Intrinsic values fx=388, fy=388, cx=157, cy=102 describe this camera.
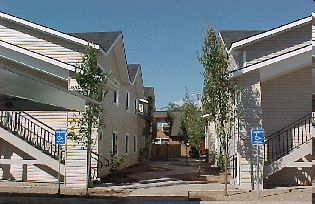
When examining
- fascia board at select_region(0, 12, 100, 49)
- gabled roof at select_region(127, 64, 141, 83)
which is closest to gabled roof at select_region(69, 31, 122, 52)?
fascia board at select_region(0, 12, 100, 49)

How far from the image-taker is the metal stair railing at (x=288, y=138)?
588 inches

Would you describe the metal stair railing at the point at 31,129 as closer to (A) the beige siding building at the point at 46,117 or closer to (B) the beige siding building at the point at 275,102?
(A) the beige siding building at the point at 46,117

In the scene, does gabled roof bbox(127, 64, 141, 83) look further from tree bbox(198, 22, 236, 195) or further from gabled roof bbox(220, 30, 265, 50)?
tree bbox(198, 22, 236, 195)

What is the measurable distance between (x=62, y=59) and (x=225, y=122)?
7316 mm

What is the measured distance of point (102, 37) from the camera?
1827cm

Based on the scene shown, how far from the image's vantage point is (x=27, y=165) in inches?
621

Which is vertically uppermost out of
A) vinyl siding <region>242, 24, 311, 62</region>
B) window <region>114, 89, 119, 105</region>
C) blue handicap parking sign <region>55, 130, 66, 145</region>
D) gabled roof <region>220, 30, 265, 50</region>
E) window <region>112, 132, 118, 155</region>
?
gabled roof <region>220, 30, 265, 50</region>

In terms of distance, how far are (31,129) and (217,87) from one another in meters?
7.70

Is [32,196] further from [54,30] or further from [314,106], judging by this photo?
[314,106]

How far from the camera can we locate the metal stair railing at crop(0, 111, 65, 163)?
15211 millimetres

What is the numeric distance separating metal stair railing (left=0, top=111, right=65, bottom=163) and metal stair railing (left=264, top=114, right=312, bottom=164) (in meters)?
8.31

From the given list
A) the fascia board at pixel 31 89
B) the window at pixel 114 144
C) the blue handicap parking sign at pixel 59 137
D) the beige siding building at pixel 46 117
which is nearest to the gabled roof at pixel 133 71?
the window at pixel 114 144

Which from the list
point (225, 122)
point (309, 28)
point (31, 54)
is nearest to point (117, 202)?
point (225, 122)

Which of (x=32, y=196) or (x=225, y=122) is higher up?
(x=225, y=122)
